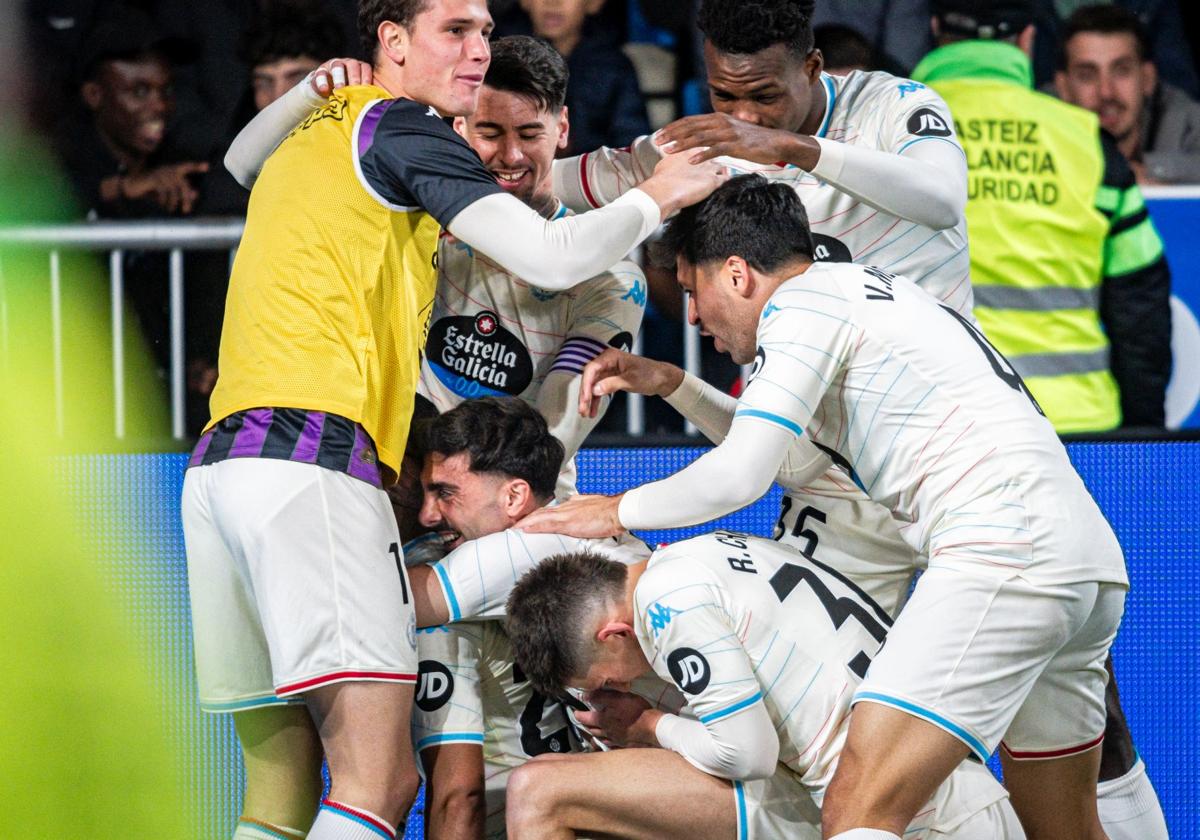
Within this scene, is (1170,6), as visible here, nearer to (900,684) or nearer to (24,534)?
(900,684)

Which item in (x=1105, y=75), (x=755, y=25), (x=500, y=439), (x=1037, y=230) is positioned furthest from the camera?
(x=1105, y=75)

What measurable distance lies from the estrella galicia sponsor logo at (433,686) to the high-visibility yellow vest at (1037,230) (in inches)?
90.8

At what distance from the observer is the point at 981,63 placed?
5000mm

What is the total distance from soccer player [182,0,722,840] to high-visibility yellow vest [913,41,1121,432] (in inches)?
80.4

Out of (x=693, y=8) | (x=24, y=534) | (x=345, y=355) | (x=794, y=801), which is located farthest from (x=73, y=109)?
(x=24, y=534)

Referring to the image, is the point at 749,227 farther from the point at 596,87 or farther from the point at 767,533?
the point at 596,87

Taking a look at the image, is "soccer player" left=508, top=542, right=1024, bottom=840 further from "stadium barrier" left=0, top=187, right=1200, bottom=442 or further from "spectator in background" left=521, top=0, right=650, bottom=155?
"spectator in background" left=521, top=0, right=650, bottom=155

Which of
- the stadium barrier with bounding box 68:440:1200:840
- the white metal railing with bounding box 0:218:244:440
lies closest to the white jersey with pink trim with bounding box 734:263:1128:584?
the stadium barrier with bounding box 68:440:1200:840

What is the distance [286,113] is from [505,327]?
0.71 m

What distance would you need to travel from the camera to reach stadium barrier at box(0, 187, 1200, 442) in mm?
4879

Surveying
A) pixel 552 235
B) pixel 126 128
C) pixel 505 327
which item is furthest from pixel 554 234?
pixel 126 128

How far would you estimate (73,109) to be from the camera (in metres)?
5.41

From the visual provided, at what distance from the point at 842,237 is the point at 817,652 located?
3.55 ft

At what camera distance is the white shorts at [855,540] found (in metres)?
3.50
